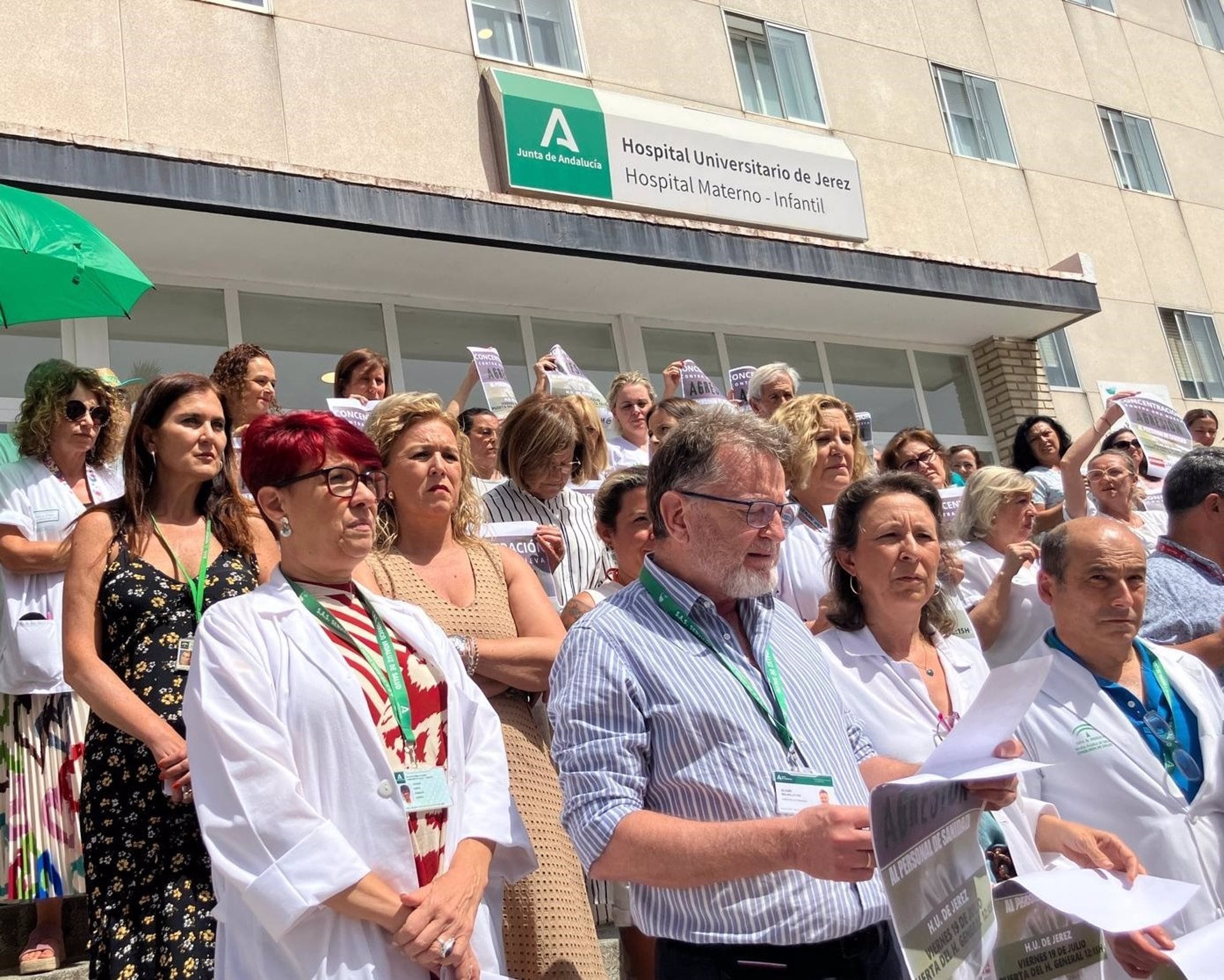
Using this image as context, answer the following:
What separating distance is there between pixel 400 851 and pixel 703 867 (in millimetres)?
622

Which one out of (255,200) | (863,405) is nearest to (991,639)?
(255,200)

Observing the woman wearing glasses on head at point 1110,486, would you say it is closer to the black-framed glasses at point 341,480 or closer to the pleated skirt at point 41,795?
the black-framed glasses at point 341,480

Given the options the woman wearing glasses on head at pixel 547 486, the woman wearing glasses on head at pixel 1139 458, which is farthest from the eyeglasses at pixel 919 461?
the woman wearing glasses on head at pixel 547 486

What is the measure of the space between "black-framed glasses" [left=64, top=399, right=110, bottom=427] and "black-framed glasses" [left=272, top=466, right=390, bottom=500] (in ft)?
7.75

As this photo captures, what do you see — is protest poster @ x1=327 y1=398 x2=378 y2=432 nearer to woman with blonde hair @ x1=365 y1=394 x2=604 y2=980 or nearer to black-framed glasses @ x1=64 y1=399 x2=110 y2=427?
black-framed glasses @ x1=64 y1=399 x2=110 y2=427

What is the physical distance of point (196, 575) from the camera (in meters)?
3.30

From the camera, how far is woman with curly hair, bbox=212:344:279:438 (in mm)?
5496

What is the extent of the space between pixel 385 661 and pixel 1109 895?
5.43ft

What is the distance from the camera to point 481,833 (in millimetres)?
→ 2543

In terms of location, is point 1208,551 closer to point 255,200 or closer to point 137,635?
point 137,635

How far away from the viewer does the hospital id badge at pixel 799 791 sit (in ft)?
7.70

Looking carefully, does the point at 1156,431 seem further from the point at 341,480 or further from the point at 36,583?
the point at 36,583

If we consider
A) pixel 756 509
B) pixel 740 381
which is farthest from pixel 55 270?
pixel 740 381

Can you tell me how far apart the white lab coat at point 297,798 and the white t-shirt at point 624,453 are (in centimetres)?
396
